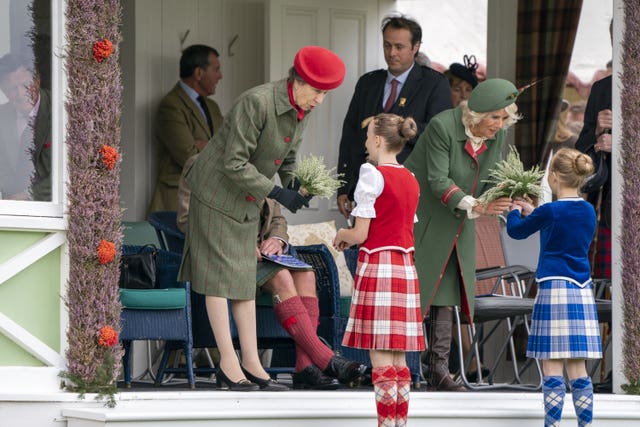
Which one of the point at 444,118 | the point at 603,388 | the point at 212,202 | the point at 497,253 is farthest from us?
the point at 497,253

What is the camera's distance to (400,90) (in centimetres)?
847

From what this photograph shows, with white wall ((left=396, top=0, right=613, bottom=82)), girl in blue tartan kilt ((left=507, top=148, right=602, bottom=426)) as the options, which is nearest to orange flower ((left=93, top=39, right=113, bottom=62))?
girl in blue tartan kilt ((left=507, top=148, right=602, bottom=426))

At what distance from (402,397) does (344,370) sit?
2.75ft

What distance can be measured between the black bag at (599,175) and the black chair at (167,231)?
2396 millimetres

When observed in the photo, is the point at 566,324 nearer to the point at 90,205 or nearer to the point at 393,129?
the point at 393,129

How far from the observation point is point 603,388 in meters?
7.72

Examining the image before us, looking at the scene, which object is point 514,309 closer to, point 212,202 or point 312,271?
point 312,271

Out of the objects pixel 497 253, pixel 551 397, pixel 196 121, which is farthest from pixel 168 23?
pixel 551 397

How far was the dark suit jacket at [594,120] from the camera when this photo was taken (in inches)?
323

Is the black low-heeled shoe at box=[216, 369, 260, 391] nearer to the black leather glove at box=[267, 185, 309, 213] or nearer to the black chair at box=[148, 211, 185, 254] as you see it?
the black leather glove at box=[267, 185, 309, 213]

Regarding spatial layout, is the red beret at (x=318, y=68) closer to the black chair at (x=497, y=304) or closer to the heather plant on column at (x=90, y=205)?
the heather plant on column at (x=90, y=205)

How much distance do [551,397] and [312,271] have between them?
57.2 inches

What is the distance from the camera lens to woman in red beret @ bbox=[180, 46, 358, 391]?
6484mm

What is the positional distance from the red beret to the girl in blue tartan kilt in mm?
1126
